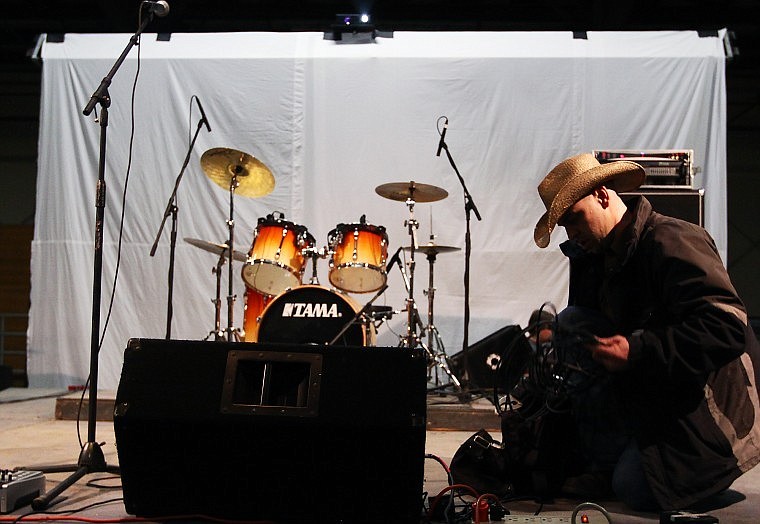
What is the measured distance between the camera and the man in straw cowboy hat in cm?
223

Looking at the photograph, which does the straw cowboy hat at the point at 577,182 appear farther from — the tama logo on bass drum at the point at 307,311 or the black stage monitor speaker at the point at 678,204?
the tama logo on bass drum at the point at 307,311

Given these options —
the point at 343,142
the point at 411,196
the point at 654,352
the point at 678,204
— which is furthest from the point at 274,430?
the point at 343,142

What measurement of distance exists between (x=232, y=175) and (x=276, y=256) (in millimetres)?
704

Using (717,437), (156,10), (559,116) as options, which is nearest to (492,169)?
(559,116)

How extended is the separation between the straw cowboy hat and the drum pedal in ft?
6.17

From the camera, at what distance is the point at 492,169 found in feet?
20.5

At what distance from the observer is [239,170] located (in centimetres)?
526

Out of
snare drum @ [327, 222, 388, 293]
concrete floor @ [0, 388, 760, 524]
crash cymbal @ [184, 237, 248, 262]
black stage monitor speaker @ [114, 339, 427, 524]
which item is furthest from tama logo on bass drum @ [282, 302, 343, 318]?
black stage monitor speaker @ [114, 339, 427, 524]

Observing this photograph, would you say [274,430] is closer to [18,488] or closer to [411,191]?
[18,488]

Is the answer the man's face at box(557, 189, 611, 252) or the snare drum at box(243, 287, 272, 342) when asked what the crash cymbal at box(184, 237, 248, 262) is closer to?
the snare drum at box(243, 287, 272, 342)

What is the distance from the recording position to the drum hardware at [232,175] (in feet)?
16.6

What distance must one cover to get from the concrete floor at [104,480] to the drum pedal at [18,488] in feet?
0.10

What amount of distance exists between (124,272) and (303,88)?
7.20 feet

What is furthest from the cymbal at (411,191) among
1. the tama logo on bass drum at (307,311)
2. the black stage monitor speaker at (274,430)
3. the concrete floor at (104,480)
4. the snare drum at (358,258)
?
the black stage monitor speaker at (274,430)
